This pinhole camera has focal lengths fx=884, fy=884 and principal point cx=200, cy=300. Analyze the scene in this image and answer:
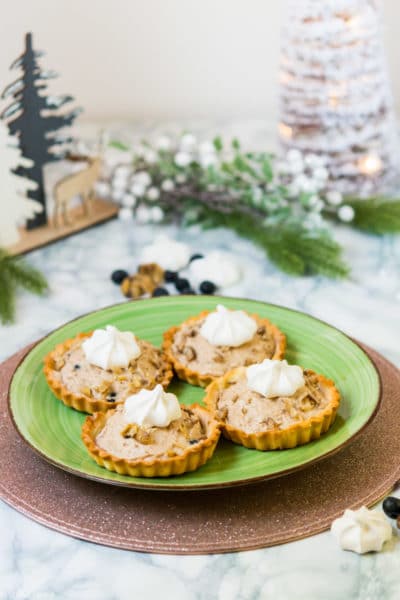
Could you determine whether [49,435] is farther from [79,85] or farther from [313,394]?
[79,85]

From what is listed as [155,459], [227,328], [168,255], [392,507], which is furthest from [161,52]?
[392,507]

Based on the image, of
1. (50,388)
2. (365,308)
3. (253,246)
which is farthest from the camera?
(253,246)

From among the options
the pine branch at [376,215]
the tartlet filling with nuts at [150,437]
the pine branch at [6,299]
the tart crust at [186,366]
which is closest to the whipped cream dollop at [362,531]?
the tartlet filling with nuts at [150,437]

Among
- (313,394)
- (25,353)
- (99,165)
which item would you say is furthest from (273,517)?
(99,165)

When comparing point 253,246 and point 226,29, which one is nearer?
point 253,246

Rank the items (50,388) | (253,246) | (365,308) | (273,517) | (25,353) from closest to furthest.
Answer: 1. (273,517)
2. (50,388)
3. (25,353)
4. (365,308)
5. (253,246)

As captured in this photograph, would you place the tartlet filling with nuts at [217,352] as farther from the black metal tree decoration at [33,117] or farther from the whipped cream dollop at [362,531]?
the black metal tree decoration at [33,117]
